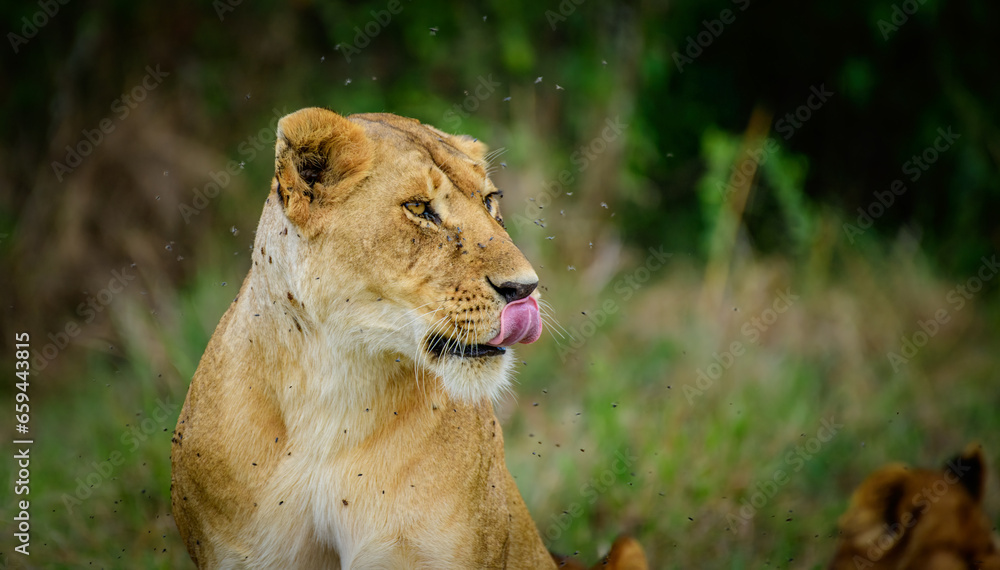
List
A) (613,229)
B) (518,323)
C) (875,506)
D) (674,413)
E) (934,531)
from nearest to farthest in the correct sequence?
(518,323), (934,531), (875,506), (674,413), (613,229)

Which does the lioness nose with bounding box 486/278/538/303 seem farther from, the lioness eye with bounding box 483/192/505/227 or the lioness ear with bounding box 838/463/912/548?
the lioness ear with bounding box 838/463/912/548

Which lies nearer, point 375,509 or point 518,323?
point 518,323

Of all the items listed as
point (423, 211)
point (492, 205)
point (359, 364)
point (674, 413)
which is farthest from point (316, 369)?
point (674, 413)

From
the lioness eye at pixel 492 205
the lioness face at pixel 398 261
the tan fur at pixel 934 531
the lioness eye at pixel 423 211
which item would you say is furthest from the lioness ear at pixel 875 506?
the lioness eye at pixel 423 211

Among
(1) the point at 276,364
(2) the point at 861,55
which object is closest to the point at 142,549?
(1) the point at 276,364

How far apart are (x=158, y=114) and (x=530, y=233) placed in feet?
10.5

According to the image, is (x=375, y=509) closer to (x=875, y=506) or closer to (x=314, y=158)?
(x=314, y=158)

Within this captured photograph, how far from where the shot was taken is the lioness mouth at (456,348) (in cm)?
259

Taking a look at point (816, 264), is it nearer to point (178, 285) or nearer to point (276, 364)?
point (178, 285)

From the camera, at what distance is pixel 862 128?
8.26 m

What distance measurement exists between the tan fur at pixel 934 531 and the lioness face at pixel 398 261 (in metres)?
2.21

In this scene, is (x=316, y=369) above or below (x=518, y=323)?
below

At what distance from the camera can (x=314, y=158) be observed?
2615 mm

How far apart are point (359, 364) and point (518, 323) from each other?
0.51 m
